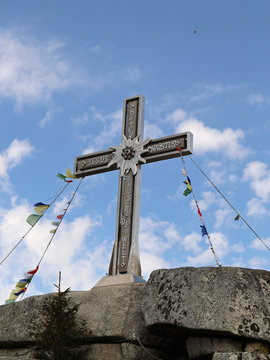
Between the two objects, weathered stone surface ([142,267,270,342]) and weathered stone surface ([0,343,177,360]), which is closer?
weathered stone surface ([142,267,270,342])

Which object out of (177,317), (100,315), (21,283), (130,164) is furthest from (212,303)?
(21,283)

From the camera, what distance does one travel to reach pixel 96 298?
11422mm

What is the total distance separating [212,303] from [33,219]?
656 cm

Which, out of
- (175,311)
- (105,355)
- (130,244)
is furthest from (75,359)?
(130,244)

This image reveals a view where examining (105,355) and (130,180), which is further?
(130,180)

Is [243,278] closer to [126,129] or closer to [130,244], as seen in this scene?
[130,244]

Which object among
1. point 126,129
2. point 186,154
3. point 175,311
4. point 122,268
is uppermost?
point 126,129

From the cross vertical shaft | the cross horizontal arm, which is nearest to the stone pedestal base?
Result: the cross vertical shaft

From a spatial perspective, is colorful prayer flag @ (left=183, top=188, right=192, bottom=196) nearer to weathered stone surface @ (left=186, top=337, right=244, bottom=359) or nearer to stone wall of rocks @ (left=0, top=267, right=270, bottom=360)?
stone wall of rocks @ (left=0, top=267, right=270, bottom=360)

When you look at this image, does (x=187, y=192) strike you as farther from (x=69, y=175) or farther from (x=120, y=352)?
(x=120, y=352)

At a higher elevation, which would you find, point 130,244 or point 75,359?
point 130,244

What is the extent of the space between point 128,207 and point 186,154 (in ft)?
6.05

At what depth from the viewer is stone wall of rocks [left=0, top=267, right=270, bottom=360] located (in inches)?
366

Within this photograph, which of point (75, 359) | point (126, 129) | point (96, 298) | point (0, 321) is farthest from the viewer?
point (126, 129)
